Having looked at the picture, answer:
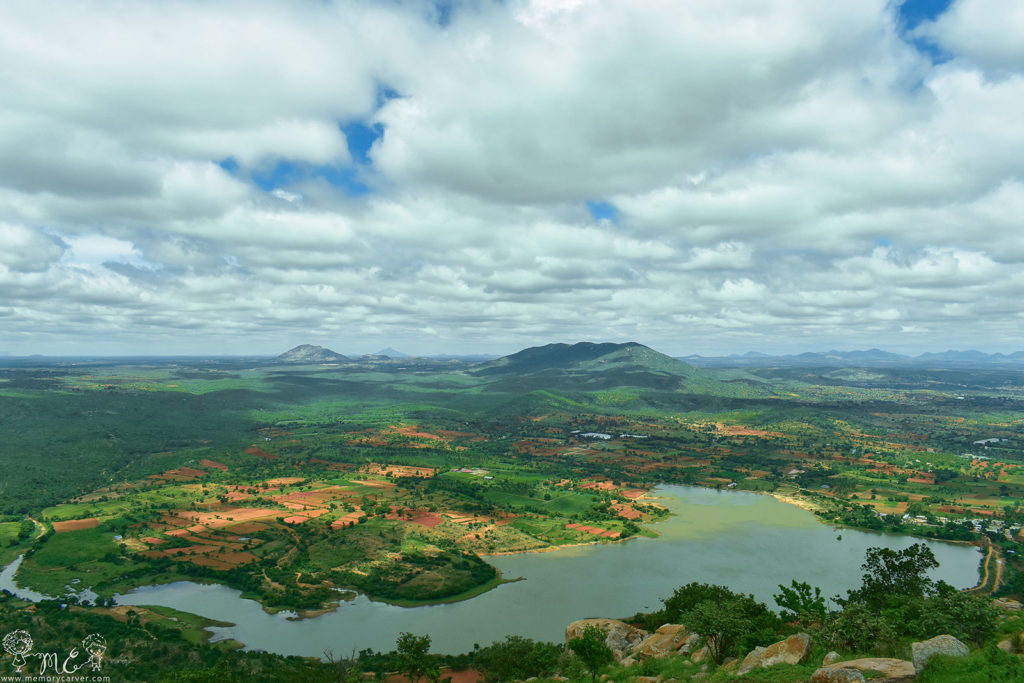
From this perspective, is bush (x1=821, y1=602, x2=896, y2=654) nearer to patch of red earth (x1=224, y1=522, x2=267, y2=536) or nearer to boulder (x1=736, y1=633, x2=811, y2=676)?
boulder (x1=736, y1=633, x2=811, y2=676)

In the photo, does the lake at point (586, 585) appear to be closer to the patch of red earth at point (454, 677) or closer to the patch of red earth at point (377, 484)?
the patch of red earth at point (454, 677)

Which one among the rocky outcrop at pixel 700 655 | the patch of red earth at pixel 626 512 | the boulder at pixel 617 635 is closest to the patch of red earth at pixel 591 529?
the patch of red earth at pixel 626 512

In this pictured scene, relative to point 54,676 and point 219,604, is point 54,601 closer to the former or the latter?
point 219,604

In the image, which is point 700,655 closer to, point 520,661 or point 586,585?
point 520,661

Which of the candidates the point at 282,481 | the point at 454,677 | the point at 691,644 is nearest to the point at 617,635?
the point at 691,644

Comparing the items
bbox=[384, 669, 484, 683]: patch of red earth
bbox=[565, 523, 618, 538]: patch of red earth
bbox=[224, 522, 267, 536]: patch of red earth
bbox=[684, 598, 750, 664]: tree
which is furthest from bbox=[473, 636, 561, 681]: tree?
bbox=[224, 522, 267, 536]: patch of red earth

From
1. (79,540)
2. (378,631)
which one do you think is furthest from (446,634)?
(79,540)
